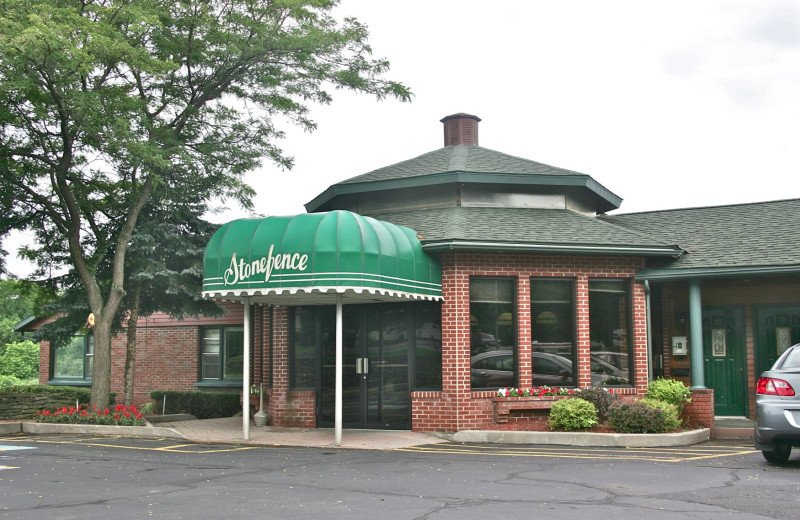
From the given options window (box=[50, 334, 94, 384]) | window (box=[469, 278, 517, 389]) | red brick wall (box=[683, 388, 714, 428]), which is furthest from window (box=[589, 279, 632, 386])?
window (box=[50, 334, 94, 384])

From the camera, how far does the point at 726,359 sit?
16.7m

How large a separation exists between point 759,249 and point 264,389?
36.8 ft

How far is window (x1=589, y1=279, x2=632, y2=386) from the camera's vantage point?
611 inches

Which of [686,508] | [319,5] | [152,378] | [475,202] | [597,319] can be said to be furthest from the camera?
[152,378]

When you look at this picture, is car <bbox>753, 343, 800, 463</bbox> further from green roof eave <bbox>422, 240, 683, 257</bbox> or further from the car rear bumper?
green roof eave <bbox>422, 240, 683, 257</bbox>

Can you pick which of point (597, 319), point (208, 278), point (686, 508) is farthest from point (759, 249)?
point (208, 278)

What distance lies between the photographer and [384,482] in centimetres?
923

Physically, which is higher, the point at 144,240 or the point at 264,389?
the point at 144,240

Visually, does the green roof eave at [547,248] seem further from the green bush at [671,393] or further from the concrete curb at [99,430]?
the concrete curb at [99,430]

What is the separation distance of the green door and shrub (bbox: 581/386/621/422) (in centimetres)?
361

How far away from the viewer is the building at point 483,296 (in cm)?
1370

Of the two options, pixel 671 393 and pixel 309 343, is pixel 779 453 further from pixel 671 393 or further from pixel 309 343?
pixel 309 343

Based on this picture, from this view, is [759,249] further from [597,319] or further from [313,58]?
[313,58]

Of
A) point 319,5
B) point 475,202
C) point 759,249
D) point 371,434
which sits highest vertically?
point 319,5
